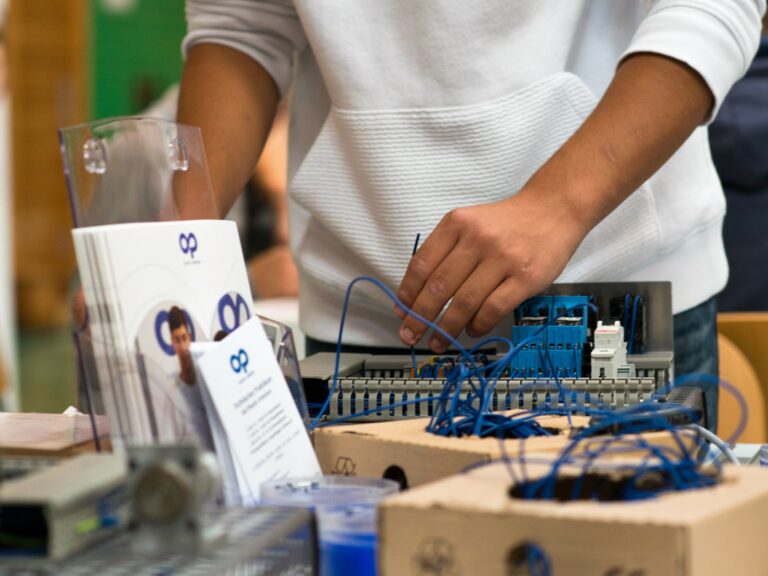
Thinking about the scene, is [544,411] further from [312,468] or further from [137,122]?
[137,122]

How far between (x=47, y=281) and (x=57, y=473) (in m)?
6.89

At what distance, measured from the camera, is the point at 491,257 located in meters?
1.12

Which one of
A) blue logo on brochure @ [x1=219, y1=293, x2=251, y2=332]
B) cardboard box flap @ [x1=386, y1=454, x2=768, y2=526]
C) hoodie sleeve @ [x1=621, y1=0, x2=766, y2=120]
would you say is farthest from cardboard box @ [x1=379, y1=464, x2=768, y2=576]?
hoodie sleeve @ [x1=621, y1=0, x2=766, y2=120]

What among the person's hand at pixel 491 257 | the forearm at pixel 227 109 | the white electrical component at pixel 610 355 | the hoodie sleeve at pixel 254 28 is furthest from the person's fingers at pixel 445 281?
the hoodie sleeve at pixel 254 28

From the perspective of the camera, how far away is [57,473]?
2.14 ft

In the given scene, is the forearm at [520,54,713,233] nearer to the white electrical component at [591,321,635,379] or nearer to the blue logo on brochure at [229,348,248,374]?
the white electrical component at [591,321,635,379]

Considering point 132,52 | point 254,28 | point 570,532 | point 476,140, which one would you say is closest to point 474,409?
point 570,532

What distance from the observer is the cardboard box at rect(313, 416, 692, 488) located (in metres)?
0.81

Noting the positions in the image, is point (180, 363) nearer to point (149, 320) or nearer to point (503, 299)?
point (149, 320)

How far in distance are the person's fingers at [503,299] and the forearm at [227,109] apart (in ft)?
1.33

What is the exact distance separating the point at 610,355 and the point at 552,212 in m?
0.16

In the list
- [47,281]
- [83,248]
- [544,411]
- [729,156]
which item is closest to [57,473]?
[83,248]

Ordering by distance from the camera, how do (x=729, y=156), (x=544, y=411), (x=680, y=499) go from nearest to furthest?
(x=680, y=499) < (x=544, y=411) < (x=729, y=156)

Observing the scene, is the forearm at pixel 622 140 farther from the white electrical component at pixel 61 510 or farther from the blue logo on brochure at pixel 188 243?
the white electrical component at pixel 61 510
